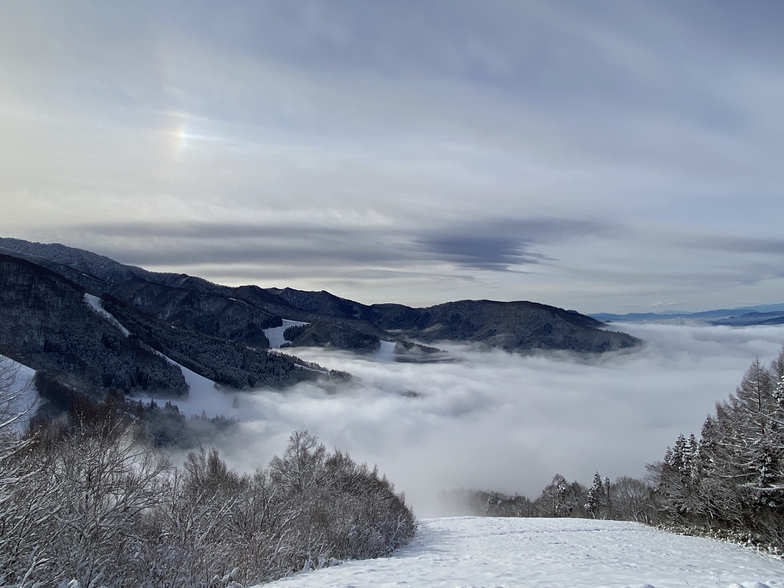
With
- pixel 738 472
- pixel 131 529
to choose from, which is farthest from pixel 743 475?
pixel 131 529

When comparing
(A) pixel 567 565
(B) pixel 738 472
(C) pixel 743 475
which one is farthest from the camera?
(B) pixel 738 472

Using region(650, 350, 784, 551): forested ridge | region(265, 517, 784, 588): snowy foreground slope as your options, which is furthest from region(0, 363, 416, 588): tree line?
region(650, 350, 784, 551): forested ridge

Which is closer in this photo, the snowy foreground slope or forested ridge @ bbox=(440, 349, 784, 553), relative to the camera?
the snowy foreground slope

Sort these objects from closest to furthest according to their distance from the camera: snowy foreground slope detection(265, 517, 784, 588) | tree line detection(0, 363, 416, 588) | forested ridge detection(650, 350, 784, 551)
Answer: tree line detection(0, 363, 416, 588), snowy foreground slope detection(265, 517, 784, 588), forested ridge detection(650, 350, 784, 551)

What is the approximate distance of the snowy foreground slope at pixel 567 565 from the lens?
45.5ft

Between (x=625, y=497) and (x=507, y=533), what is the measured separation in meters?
62.8

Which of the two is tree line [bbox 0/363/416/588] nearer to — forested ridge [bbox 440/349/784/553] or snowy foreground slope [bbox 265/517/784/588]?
snowy foreground slope [bbox 265/517/784/588]

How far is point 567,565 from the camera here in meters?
18.1

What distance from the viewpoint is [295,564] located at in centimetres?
1916

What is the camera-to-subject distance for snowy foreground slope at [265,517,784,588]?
13.9 m

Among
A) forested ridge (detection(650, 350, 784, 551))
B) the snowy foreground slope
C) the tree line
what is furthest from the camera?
forested ridge (detection(650, 350, 784, 551))

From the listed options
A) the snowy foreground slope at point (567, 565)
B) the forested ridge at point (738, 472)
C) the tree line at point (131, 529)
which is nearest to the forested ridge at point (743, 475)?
the forested ridge at point (738, 472)

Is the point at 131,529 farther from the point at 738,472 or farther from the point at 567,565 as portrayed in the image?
the point at 738,472

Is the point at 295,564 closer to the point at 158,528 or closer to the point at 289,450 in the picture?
the point at 158,528
